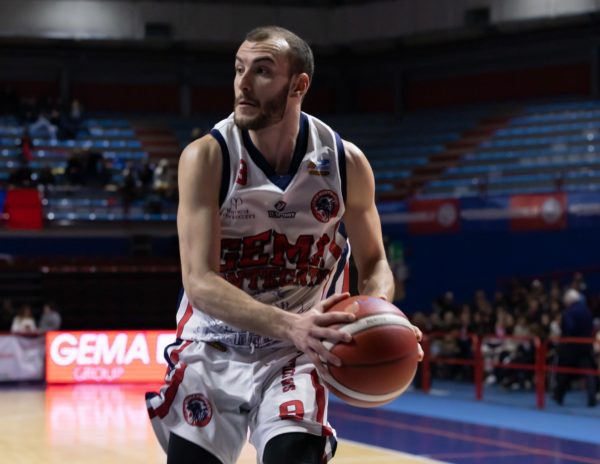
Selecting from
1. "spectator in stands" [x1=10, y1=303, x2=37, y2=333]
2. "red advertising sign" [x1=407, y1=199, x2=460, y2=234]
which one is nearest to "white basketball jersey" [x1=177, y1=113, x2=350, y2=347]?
"spectator in stands" [x1=10, y1=303, x2=37, y2=333]

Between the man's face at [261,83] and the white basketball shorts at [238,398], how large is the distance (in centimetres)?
84

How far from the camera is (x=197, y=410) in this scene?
3939 mm

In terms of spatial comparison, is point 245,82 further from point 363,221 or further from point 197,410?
point 197,410

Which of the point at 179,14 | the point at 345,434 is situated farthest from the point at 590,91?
the point at 345,434

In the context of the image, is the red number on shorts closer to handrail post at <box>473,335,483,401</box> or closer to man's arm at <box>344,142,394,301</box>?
man's arm at <box>344,142,394,301</box>

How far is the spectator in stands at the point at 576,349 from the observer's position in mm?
14711

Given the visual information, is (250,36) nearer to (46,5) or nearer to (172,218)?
(172,218)

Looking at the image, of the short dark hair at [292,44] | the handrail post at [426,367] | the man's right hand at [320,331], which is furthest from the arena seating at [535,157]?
the man's right hand at [320,331]

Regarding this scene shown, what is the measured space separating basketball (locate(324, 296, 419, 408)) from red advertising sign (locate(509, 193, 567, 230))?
51.2 ft

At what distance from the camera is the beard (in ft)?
12.4

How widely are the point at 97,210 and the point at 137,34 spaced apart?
6458 mm

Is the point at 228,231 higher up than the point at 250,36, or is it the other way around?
the point at 250,36

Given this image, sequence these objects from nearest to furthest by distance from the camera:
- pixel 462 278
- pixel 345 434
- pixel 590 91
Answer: pixel 345 434 < pixel 462 278 < pixel 590 91

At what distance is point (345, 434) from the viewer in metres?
12.3
